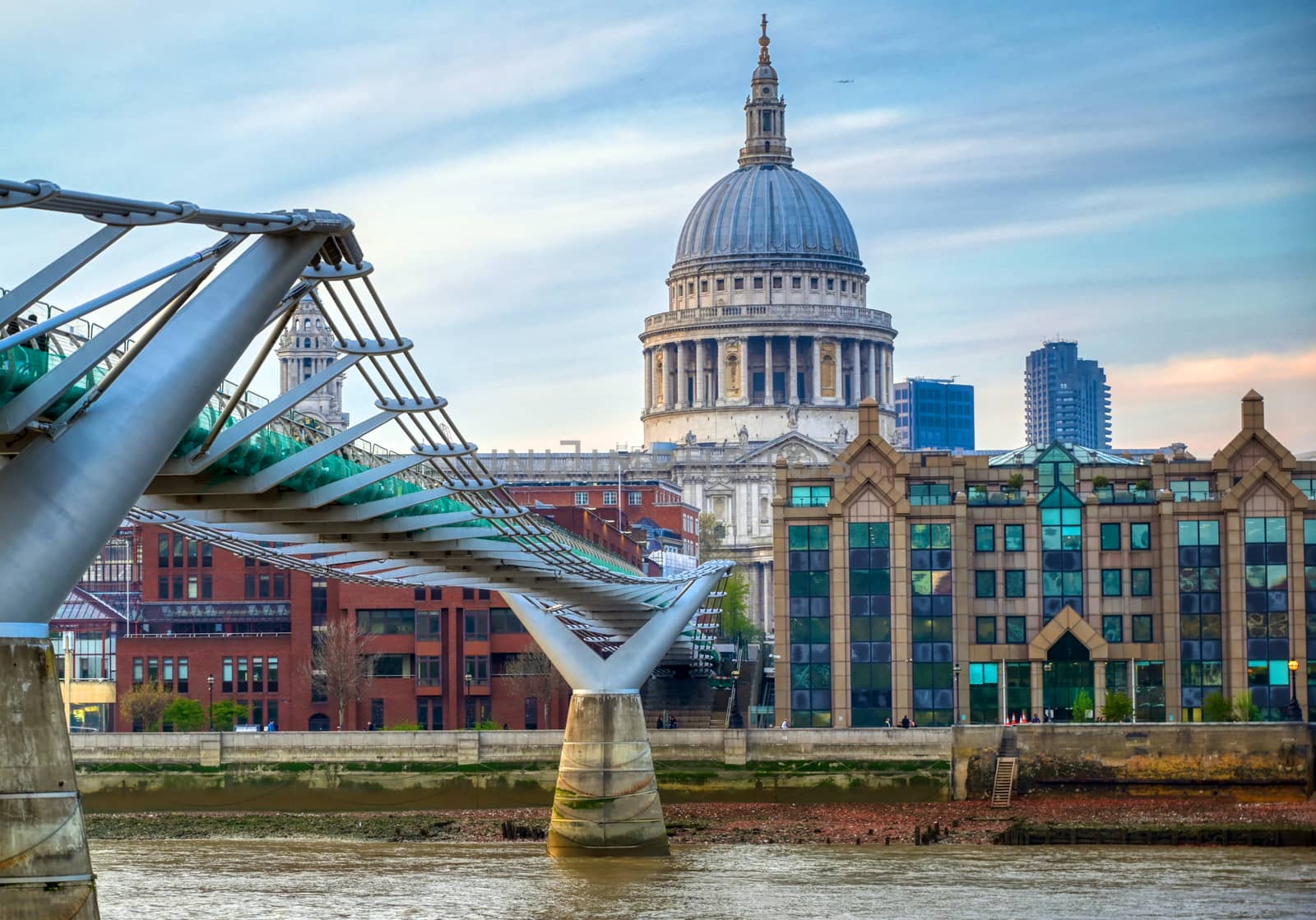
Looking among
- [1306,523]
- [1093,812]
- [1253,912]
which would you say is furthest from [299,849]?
[1306,523]

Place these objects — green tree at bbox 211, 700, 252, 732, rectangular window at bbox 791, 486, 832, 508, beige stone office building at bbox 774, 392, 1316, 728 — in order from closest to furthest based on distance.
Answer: beige stone office building at bbox 774, 392, 1316, 728
rectangular window at bbox 791, 486, 832, 508
green tree at bbox 211, 700, 252, 732

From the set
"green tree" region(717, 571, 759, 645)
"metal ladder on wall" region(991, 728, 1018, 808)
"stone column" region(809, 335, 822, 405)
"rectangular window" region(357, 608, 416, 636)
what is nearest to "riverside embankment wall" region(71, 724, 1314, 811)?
"metal ladder on wall" region(991, 728, 1018, 808)

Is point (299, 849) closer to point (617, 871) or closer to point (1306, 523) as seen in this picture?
point (617, 871)

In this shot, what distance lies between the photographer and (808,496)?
83.4 metres

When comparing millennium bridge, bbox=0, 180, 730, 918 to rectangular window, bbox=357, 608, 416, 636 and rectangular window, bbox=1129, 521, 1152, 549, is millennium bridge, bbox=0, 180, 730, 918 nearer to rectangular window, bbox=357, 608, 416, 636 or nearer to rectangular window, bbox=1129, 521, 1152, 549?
rectangular window, bbox=1129, 521, 1152, 549

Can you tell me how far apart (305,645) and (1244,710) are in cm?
3623

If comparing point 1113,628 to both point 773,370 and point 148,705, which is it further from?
point 773,370

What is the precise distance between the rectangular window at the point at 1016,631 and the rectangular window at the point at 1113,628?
245 centimetres

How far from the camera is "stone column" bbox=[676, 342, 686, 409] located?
196m

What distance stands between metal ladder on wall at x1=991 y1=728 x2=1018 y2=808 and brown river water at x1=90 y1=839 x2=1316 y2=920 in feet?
34.2

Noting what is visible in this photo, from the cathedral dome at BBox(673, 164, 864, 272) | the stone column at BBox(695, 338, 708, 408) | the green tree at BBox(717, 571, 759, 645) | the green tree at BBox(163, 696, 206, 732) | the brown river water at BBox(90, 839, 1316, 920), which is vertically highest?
the cathedral dome at BBox(673, 164, 864, 272)

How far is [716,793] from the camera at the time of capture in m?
74.6

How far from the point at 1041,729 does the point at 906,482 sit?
12134mm

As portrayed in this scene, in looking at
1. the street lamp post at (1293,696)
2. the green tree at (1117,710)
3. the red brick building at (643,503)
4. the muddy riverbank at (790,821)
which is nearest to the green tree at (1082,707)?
the green tree at (1117,710)
